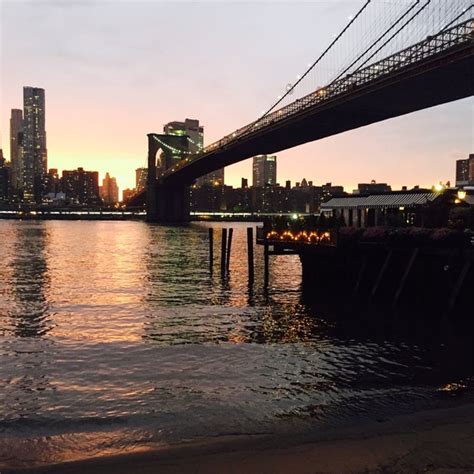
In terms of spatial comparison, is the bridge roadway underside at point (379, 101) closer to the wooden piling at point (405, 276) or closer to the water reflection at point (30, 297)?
the wooden piling at point (405, 276)

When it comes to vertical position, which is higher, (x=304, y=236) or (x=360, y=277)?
(x=304, y=236)

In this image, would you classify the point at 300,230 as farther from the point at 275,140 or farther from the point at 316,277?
the point at 275,140

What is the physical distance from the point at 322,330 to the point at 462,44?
29741 millimetres

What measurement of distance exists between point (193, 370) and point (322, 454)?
5740mm

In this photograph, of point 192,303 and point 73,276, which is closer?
point 192,303

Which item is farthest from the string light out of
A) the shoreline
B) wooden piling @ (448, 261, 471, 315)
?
the shoreline

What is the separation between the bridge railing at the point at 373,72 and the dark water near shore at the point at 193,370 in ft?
87.9

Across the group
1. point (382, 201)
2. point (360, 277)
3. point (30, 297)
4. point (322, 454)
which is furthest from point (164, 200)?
point (322, 454)

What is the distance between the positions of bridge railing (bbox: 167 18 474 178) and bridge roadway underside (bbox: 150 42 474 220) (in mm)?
574

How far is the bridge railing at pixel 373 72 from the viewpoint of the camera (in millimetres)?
38834

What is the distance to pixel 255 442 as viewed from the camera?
25.3 feet

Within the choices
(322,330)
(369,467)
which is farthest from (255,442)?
(322,330)

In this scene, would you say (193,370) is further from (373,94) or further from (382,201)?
(373,94)

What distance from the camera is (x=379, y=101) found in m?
53.2
